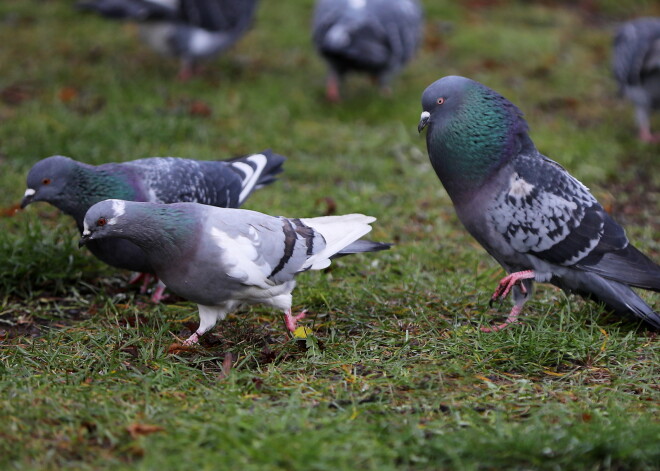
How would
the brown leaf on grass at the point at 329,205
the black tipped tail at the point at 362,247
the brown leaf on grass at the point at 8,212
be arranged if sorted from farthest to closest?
the brown leaf on grass at the point at 329,205 → the brown leaf on grass at the point at 8,212 → the black tipped tail at the point at 362,247

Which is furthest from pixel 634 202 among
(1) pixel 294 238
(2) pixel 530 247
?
(1) pixel 294 238

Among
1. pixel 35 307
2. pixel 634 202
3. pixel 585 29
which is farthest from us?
pixel 585 29

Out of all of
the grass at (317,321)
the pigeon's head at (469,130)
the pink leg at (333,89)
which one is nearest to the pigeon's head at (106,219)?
the grass at (317,321)

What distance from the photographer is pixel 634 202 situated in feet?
20.6

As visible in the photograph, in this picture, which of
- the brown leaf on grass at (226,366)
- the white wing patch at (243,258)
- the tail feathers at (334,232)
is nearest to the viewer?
the brown leaf on grass at (226,366)

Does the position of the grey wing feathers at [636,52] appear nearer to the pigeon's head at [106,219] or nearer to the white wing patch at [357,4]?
the white wing patch at [357,4]

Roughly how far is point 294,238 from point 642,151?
4626 millimetres

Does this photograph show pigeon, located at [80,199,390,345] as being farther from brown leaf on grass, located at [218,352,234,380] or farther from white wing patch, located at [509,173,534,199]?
white wing patch, located at [509,173,534,199]

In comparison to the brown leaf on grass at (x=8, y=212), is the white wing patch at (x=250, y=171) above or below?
above

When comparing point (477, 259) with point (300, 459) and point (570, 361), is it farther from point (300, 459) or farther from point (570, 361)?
point (300, 459)

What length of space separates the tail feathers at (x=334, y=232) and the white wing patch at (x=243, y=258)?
290 mm

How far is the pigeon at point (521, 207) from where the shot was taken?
12.9 ft

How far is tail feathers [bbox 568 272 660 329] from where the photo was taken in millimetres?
3984

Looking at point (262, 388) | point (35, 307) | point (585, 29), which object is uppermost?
point (585, 29)
